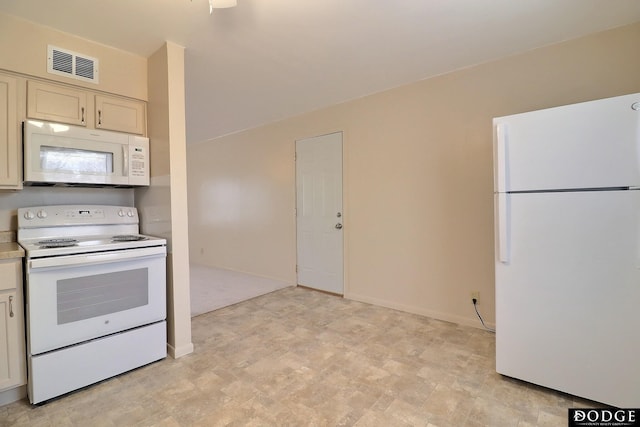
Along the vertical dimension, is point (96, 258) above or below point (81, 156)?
below

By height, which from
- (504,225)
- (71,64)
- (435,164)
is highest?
(71,64)

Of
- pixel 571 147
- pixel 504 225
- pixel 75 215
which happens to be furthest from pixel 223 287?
pixel 571 147

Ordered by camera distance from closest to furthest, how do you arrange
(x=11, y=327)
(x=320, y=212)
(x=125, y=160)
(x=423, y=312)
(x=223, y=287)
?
(x=11, y=327)
(x=125, y=160)
(x=423, y=312)
(x=320, y=212)
(x=223, y=287)

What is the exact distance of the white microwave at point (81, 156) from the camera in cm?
195

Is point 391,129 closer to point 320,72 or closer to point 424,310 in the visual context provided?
point 320,72

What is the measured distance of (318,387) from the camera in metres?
1.89

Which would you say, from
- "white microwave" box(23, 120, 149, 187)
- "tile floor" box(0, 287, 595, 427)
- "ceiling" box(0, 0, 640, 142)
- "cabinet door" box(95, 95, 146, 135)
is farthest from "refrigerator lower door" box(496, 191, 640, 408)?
"cabinet door" box(95, 95, 146, 135)

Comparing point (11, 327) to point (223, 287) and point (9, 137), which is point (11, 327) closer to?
point (9, 137)

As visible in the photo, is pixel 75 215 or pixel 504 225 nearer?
pixel 504 225

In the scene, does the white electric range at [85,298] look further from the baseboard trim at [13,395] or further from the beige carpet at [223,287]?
the beige carpet at [223,287]

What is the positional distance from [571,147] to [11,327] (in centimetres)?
342

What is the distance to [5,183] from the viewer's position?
1883mm

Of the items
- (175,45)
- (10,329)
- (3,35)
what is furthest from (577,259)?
(3,35)

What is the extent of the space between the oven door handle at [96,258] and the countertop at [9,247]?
116 mm
